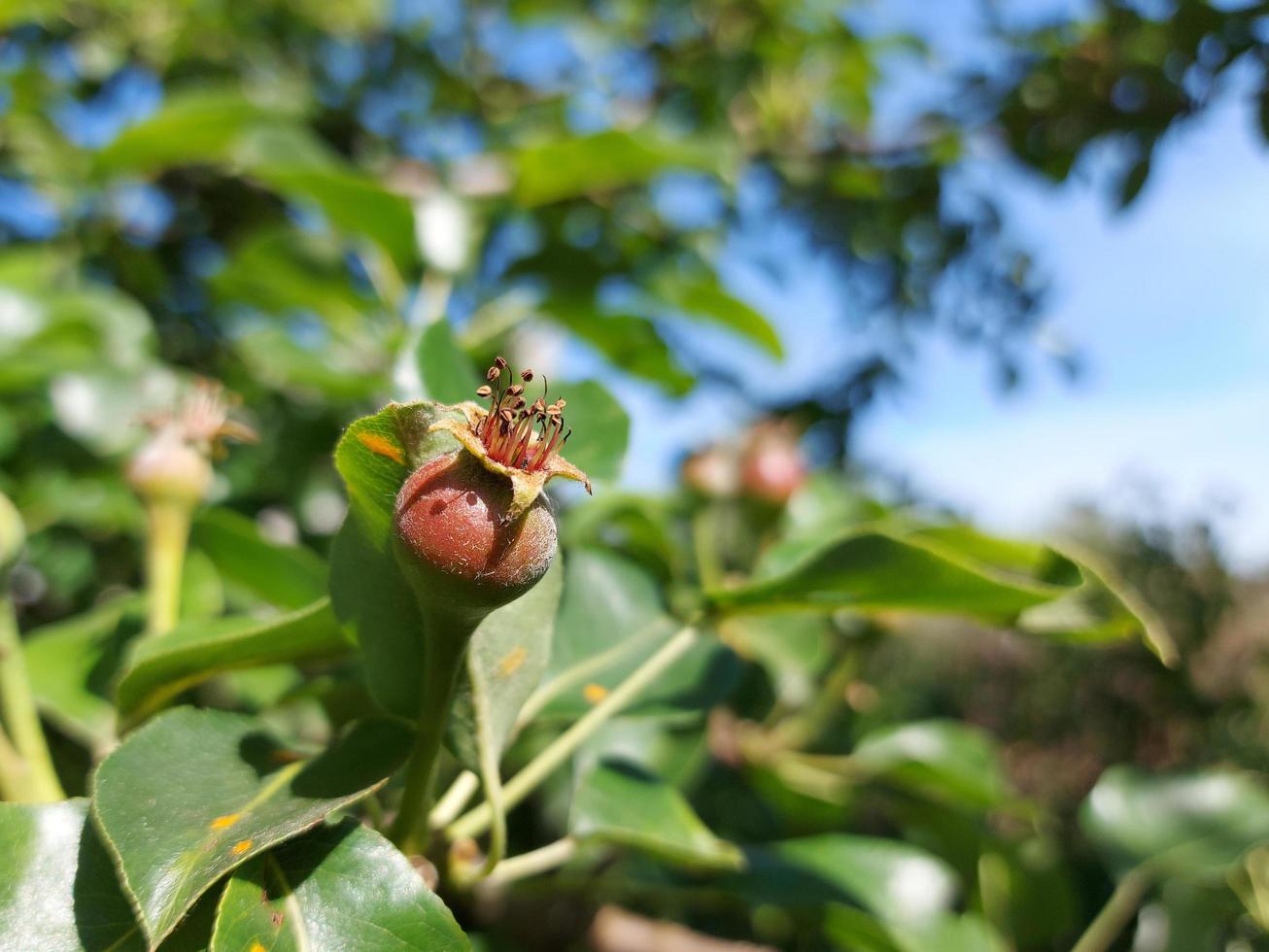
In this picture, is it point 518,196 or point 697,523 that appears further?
point 518,196

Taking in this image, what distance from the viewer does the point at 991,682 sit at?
4.07 m

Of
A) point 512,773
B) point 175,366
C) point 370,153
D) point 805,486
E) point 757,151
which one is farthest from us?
point 370,153

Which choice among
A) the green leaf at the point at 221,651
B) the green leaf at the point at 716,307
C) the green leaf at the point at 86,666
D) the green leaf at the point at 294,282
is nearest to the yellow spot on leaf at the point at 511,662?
the green leaf at the point at 221,651

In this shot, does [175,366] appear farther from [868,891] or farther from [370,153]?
[868,891]

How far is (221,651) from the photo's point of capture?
2.05 feet

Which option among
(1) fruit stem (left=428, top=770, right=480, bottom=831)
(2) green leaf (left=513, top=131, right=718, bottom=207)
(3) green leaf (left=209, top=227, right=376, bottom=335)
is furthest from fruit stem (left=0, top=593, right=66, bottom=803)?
(2) green leaf (left=513, top=131, right=718, bottom=207)

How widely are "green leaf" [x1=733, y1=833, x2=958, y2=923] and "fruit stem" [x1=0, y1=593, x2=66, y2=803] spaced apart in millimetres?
596

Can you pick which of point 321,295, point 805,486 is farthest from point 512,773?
point 321,295

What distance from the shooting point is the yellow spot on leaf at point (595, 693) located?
772 mm

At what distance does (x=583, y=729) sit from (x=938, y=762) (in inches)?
25.5

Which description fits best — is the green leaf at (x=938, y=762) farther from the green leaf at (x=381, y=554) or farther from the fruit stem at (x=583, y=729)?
the green leaf at (x=381, y=554)

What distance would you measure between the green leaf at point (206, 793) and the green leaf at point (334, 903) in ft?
0.09

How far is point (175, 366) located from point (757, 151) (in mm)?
1357

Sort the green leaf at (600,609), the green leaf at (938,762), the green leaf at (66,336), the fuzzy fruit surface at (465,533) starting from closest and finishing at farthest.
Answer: the fuzzy fruit surface at (465,533), the green leaf at (600,609), the green leaf at (938,762), the green leaf at (66,336)
